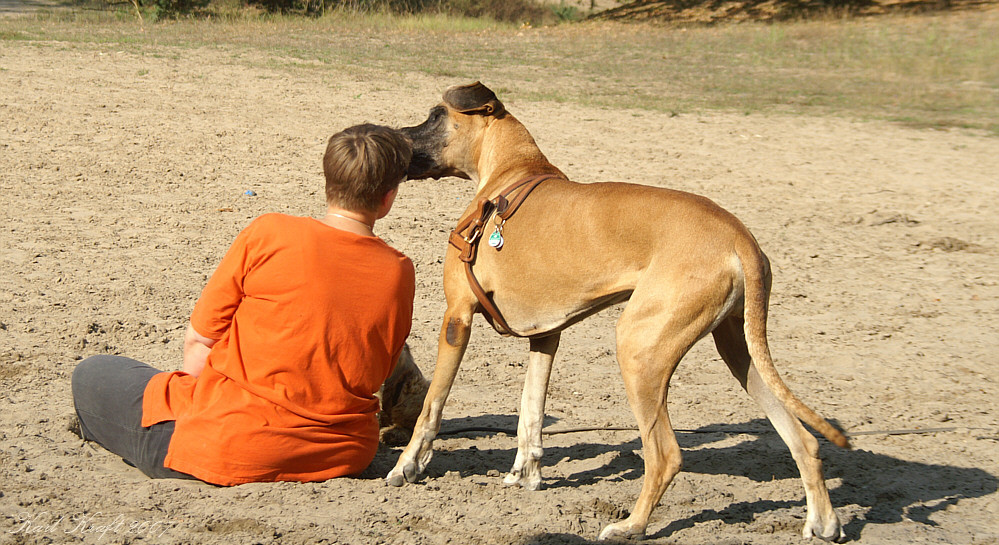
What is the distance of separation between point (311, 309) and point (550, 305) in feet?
3.70

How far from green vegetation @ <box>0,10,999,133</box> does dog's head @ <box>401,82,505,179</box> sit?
365 inches

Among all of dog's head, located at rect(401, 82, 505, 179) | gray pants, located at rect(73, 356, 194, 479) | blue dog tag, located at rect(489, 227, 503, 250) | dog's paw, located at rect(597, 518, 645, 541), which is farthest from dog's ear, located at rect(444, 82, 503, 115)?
dog's paw, located at rect(597, 518, 645, 541)

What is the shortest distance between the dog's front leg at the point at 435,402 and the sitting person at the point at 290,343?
350mm

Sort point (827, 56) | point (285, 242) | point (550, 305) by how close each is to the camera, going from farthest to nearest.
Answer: point (827, 56), point (550, 305), point (285, 242)

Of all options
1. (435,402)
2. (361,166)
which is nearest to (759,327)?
(435,402)

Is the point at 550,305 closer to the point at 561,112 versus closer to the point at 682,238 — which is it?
the point at 682,238

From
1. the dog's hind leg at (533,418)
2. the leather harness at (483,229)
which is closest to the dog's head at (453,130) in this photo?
the leather harness at (483,229)

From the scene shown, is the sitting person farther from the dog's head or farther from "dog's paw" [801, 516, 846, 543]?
"dog's paw" [801, 516, 846, 543]

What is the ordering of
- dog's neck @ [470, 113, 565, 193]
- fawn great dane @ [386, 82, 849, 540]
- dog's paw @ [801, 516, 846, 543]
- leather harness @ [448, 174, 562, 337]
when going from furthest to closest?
dog's neck @ [470, 113, 565, 193] → leather harness @ [448, 174, 562, 337] → dog's paw @ [801, 516, 846, 543] → fawn great dane @ [386, 82, 849, 540]

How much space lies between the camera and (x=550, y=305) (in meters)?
4.18

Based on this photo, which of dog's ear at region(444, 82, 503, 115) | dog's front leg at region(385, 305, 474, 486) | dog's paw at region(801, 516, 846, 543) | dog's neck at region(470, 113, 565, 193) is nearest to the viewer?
dog's paw at region(801, 516, 846, 543)

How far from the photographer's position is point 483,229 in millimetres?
4379

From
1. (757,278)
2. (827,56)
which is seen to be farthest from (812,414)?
(827,56)

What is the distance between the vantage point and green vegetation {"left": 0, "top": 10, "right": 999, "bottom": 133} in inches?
595
